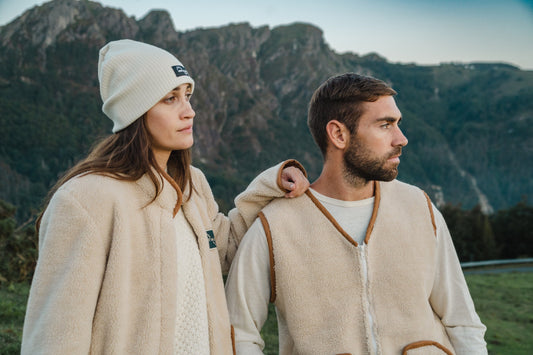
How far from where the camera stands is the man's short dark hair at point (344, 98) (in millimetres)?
2518

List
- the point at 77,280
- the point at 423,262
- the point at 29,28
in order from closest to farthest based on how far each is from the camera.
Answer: the point at 77,280 < the point at 423,262 < the point at 29,28

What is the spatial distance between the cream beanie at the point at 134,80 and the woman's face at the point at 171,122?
0.20ft

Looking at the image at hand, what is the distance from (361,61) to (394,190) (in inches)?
7469

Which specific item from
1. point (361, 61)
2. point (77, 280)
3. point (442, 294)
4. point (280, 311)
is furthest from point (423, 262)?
point (361, 61)

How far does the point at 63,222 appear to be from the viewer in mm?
1852

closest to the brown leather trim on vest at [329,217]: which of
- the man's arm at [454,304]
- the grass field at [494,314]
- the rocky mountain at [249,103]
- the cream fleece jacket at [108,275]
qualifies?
the man's arm at [454,304]

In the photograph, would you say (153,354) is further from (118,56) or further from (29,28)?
(29,28)

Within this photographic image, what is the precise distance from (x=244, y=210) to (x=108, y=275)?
962 millimetres

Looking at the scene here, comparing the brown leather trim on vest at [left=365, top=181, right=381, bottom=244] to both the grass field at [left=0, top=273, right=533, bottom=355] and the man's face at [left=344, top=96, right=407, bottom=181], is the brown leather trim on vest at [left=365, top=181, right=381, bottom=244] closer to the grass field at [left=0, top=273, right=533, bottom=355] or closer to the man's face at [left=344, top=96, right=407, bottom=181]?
the man's face at [left=344, top=96, right=407, bottom=181]

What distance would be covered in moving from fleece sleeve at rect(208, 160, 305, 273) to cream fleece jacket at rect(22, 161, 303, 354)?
0.39 metres

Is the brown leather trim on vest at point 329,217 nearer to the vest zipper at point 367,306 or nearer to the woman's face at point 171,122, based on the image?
the vest zipper at point 367,306

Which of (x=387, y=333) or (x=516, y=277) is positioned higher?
(x=387, y=333)

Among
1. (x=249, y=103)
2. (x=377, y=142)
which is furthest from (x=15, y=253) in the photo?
(x=249, y=103)

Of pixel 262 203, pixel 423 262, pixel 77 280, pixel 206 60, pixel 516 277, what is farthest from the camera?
pixel 206 60
